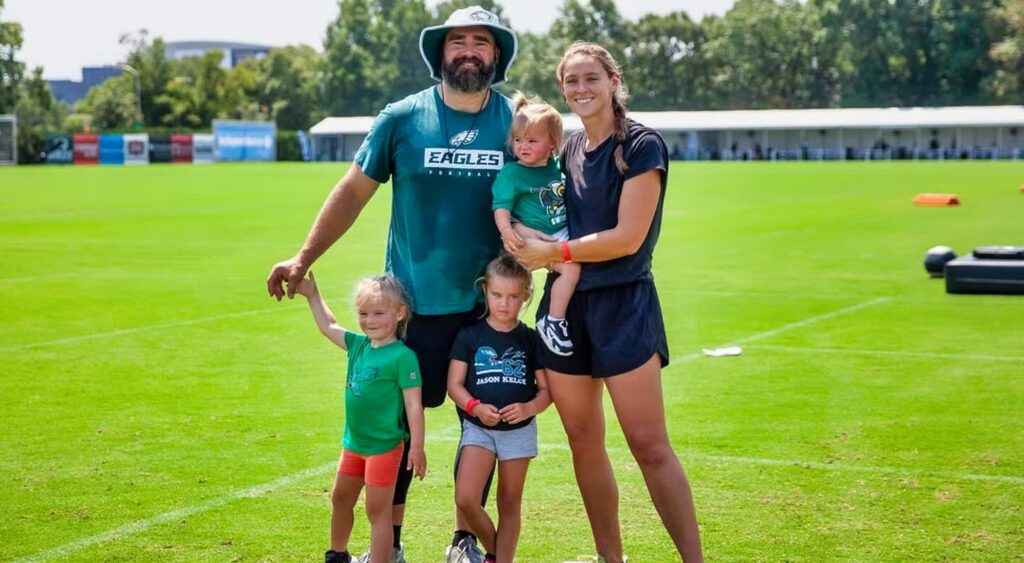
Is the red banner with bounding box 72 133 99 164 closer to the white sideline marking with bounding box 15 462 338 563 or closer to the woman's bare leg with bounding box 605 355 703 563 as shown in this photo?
the white sideline marking with bounding box 15 462 338 563

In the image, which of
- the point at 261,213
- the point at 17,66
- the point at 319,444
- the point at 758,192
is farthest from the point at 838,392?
the point at 17,66

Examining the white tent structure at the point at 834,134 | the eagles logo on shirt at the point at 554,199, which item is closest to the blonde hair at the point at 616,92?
the eagles logo on shirt at the point at 554,199

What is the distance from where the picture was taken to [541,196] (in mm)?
5355


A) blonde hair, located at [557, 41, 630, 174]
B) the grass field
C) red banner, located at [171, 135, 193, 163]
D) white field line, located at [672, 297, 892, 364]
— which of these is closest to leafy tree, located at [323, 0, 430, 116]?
red banner, located at [171, 135, 193, 163]

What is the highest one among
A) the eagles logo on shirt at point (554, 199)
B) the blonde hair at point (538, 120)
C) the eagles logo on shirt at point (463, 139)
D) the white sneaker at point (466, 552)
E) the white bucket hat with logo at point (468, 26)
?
the white bucket hat with logo at point (468, 26)

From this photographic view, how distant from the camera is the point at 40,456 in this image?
7672 mm

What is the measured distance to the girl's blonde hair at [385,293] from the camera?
5.45 meters

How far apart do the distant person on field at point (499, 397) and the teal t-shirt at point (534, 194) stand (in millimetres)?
209

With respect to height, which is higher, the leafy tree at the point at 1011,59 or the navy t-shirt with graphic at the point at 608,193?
the leafy tree at the point at 1011,59

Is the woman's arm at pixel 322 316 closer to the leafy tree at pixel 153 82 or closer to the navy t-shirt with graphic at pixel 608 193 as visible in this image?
the navy t-shirt with graphic at pixel 608 193

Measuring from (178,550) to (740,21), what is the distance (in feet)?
385

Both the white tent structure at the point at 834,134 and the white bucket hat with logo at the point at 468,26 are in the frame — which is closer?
the white bucket hat with logo at the point at 468,26

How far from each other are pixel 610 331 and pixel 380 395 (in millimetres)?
978

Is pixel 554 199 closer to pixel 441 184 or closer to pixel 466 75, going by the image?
pixel 441 184
